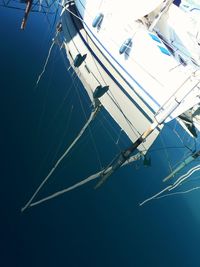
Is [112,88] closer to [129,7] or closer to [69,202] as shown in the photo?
[129,7]

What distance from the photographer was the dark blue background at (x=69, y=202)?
415 inches

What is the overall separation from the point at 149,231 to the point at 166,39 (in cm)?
1139

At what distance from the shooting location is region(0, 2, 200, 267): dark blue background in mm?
10539

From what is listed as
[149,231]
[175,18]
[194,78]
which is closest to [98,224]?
[149,231]

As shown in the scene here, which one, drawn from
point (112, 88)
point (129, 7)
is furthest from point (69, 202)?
point (129, 7)

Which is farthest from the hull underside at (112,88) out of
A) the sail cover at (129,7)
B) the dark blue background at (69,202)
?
the sail cover at (129,7)

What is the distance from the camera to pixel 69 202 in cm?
1215

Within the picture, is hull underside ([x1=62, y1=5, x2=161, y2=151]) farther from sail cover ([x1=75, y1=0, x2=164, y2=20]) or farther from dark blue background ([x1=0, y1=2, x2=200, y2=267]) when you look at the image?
sail cover ([x1=75, y1=0, x2=164, y2=20])

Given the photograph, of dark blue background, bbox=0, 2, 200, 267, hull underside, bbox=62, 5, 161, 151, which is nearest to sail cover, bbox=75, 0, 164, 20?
hull underside, bbox=62, 5, 161, 151

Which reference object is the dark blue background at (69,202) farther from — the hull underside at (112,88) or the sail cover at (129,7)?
the sail cover at (129,7)

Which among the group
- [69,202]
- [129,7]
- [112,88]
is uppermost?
[129,7]

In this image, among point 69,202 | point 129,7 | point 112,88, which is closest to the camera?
point 69,202

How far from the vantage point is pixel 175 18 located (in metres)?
19.1

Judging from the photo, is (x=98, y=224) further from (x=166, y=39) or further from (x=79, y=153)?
(x=166, y=39)
